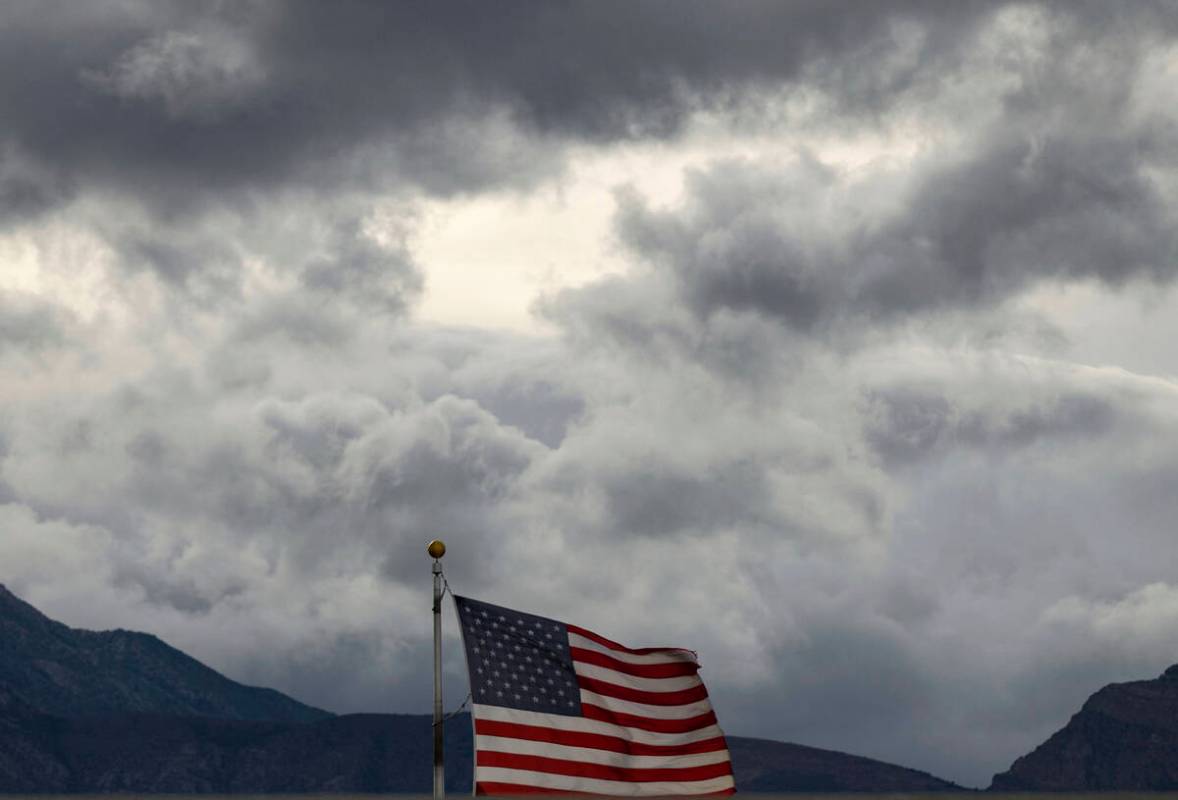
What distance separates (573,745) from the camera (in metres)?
48.2

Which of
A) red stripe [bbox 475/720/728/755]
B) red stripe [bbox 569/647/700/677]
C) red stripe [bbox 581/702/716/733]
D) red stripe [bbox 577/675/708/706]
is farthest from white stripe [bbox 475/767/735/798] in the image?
red stripe [bbox 569/647/700/677]

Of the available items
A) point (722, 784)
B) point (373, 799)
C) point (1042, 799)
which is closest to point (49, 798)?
point (373, 799)

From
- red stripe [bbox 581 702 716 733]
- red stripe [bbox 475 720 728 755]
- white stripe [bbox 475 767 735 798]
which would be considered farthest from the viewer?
red stripe [bbox 581 702 716 733]

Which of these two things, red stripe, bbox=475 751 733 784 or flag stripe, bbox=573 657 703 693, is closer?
red stripe, bbox=475 751 733 784

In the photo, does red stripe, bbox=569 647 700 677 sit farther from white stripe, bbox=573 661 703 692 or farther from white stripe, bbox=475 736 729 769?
white stripe, bbox=475 736 729 769

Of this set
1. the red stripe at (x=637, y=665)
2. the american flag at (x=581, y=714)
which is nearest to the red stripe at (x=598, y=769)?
the american flag at (x=581, y=714)

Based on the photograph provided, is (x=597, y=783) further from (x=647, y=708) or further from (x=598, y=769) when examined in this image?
(x=647, y=708)

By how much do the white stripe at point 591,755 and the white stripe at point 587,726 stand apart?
0.51 m

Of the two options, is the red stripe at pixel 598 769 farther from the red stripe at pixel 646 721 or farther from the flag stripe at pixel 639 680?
the flag stripe at pixel 639 680

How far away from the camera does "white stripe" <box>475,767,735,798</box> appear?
150ft

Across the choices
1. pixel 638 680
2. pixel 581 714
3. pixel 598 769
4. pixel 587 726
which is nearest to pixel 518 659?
pixel 581 714

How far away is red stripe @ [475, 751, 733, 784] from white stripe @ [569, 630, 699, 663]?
A: 330 centimetres

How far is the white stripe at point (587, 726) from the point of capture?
4697cm

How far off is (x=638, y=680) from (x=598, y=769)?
11.4 feet
